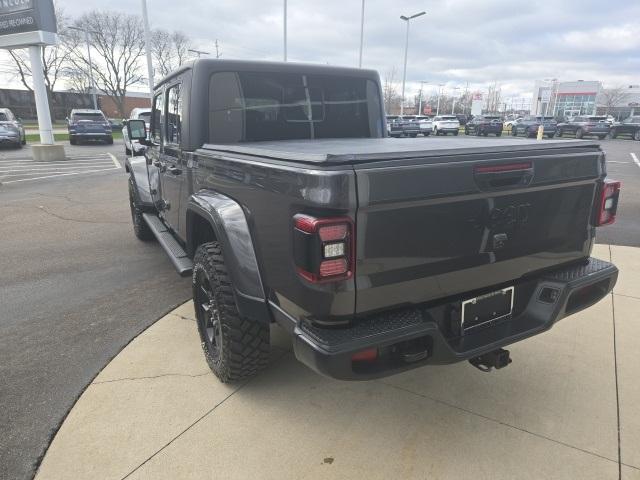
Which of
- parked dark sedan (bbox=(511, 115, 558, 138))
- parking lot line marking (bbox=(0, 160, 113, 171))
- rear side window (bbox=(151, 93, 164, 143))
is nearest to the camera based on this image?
rear side window (bbox=(151, 93, 164, 143))

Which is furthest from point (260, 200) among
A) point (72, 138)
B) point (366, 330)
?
point (72, 138)

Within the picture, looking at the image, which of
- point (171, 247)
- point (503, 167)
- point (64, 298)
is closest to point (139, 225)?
point (64, 298)

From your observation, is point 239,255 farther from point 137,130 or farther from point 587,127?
point 587,127

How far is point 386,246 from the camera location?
1899mm

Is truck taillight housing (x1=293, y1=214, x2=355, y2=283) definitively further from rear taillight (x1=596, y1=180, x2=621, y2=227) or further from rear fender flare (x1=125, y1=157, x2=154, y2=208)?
rear fender flare (x1=125, y1=157, x2=154, y2=208)

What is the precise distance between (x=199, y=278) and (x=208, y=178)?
0.64 m

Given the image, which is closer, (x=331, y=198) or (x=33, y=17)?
(x=331, y=198)

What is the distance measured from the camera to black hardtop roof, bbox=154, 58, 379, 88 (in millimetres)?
3207

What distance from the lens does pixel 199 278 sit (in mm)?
2951

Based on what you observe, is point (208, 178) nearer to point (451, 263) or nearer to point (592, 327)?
point (451, 263)

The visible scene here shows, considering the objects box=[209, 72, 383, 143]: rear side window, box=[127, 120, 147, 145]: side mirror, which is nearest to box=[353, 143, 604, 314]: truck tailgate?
box=[209, 72, 383, 143]: rear side window

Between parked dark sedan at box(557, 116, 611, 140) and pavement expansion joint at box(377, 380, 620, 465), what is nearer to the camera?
pavement expansion joint at box(377, 380, 620, 465)

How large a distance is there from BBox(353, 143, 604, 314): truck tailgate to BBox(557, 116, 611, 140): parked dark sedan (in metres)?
33.6

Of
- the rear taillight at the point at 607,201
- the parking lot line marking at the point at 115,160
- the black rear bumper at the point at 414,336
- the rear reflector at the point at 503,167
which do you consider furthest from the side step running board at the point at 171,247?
the parking lot line marking at the point at 115,160
